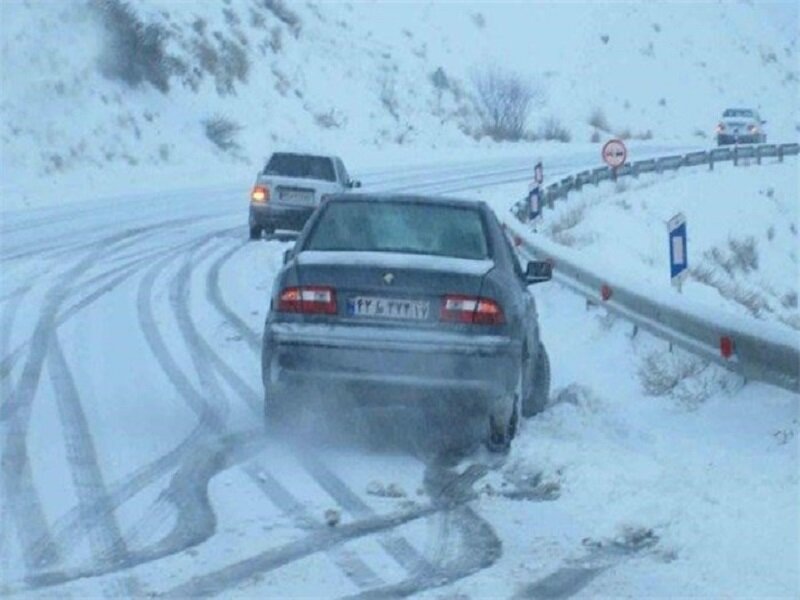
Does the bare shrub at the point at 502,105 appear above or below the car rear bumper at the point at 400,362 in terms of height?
below

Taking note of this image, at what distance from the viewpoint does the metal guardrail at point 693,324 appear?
38.1 feet

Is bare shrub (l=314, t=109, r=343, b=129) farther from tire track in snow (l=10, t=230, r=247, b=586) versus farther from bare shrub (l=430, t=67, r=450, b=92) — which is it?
tire track in snow (l=10, t=230, r=247, b=586)

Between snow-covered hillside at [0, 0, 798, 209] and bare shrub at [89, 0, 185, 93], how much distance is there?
5 cm

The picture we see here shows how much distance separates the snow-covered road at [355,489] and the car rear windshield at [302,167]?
499 inches

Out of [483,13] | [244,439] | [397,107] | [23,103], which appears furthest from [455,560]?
[483,13]

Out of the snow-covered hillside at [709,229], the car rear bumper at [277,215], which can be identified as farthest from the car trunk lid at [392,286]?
the car rear bumper at [277,215]

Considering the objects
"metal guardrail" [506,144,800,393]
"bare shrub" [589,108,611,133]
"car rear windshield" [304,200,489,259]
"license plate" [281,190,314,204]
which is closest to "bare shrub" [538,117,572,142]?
"bare shrub" [589,108,611,133]

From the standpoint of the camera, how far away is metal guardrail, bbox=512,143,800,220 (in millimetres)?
35094

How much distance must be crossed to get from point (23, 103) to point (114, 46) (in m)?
6.17

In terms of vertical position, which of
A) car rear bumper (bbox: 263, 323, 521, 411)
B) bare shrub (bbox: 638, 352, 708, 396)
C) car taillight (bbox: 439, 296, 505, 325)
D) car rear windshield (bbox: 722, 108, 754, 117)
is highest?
car taillight (bbox: 439, 296, 505, 325)

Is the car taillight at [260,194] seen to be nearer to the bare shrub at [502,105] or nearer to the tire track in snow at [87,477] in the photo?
the tire track in snow at [87,477]

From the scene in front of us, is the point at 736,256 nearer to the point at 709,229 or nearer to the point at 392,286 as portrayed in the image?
the point at 709,229

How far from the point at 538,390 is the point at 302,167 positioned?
1690cm

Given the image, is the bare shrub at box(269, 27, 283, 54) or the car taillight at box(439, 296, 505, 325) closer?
the car taillight at box(439, 296, 505, 325)
